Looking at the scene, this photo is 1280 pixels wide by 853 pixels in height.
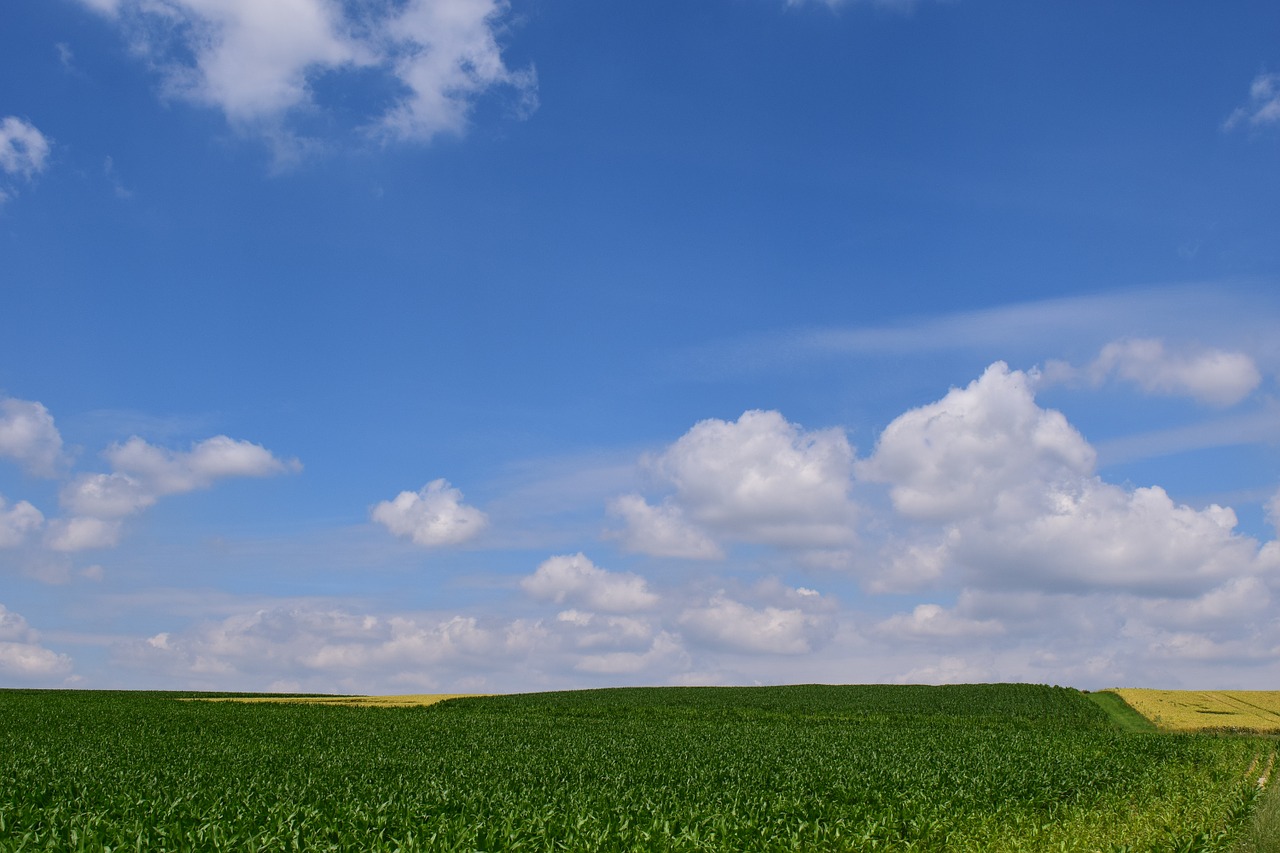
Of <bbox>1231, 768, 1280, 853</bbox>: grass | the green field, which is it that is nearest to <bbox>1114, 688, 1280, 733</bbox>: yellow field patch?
the green field

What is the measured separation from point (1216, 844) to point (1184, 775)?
510 inches

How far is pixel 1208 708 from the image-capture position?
62156mm

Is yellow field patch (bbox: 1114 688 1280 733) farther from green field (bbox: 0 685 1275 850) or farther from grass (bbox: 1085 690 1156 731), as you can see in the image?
green field (bbox: 0 685 1275 850)

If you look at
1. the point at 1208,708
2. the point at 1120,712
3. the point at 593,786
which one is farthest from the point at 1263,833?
the point at 1208,708

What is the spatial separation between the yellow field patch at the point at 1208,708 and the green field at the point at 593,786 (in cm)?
1194

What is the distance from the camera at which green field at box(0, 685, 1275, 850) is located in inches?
580

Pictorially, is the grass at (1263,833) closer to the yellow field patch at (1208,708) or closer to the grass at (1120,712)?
the grass at (1120,712)

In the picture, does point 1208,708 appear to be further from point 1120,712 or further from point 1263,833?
point 1263,833

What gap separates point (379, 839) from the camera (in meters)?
13.7

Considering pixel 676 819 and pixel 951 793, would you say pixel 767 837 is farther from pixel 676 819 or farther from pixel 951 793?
pixel 951 793

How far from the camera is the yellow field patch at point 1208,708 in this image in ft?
173

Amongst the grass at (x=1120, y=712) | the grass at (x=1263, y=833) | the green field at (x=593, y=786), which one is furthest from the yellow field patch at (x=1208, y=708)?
the grass at (x=1263, y=833)

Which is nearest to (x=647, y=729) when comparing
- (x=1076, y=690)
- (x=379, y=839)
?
(x=379, y=839)

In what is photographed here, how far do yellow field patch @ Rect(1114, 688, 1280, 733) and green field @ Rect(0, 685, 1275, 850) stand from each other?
11943mm
